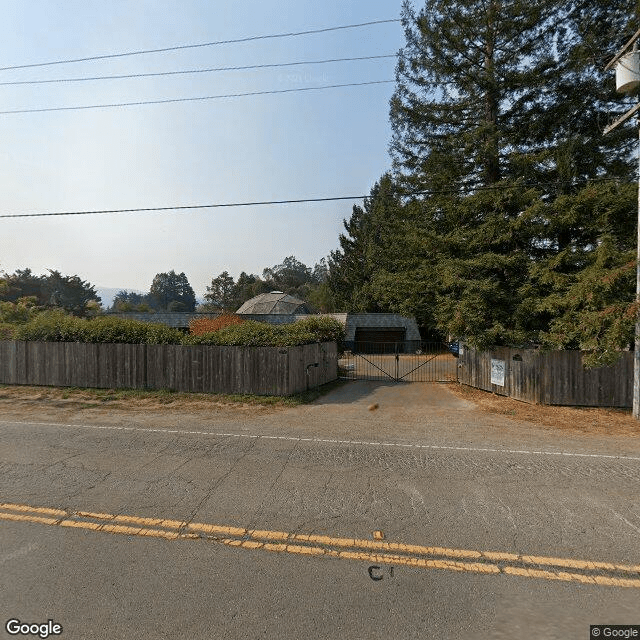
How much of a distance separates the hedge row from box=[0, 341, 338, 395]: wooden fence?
0.28 m

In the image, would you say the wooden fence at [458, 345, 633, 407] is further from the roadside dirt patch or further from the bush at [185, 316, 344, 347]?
the roadside dirt patch

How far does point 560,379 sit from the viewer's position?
456 inches

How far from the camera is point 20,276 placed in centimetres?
7938

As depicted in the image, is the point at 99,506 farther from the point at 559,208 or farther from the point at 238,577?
the point at 559,208

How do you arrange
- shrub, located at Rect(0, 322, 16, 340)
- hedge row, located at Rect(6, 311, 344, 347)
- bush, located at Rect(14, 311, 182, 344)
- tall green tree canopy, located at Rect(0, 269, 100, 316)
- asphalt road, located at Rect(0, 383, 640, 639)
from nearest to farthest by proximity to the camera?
asphalt road, located at Rect(0, 383, 640, 639)
hedge row, located at Rect(6, 311, 344, 347)
bush, located at Rect(14, 311, 182, 344)
shrub, located at Rect(0, 322, 16, 340)
tall green tree canopy, located at Rect(0, 269, 100, 316)

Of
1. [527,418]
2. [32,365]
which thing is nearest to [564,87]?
[527,418]

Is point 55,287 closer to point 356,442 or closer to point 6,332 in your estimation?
point 6,332

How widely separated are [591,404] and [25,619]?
13.1 metres

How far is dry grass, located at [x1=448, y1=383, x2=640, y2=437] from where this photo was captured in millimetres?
8797

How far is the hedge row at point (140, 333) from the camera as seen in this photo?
517 inches

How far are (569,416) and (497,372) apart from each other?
3.41 m

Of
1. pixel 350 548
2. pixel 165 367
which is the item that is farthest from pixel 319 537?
pixel 165 367

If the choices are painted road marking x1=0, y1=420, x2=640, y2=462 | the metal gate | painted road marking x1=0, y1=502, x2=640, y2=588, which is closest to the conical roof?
the metal gate

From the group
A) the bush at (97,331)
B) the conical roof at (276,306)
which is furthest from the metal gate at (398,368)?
the conical roof at (276,306)
